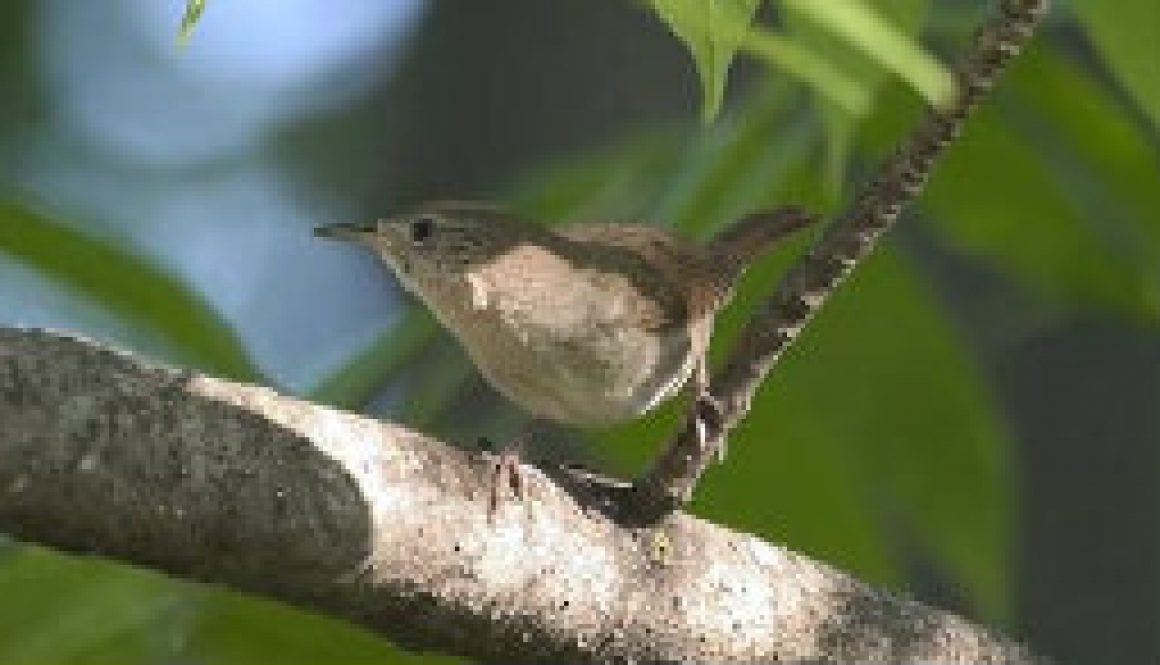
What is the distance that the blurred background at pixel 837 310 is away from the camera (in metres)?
1.66

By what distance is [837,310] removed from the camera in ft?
6.57

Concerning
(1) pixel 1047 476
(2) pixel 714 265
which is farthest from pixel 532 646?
(1) pixel 1047 476

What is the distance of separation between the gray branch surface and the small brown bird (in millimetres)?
299

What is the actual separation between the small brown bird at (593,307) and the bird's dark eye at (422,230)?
135 mm

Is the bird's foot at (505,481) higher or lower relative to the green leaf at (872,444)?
higher

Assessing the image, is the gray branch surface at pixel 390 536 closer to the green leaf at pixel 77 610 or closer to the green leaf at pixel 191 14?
the green leaf at pixel 191 14

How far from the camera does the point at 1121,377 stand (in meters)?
3.23

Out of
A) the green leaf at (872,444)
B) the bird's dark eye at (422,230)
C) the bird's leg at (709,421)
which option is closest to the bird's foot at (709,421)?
the bird's leg at (709,421)

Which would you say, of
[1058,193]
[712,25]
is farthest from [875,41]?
[1058,193]

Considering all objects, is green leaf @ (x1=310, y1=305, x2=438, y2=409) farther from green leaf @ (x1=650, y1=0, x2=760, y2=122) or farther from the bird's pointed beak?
green leaf @ (x1=650, y1=0, x2=760, y2=122)

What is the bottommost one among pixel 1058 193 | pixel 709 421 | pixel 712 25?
pixel 1058 193

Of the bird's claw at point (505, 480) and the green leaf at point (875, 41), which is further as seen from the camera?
the bird's claw at point (505, 480)

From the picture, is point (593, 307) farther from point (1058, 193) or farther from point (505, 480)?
point (505, 480)

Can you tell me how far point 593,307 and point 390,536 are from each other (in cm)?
A: 72
